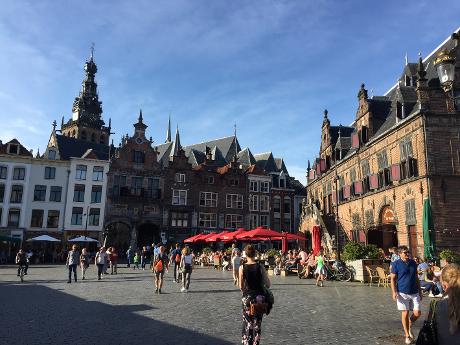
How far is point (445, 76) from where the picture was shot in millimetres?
22500

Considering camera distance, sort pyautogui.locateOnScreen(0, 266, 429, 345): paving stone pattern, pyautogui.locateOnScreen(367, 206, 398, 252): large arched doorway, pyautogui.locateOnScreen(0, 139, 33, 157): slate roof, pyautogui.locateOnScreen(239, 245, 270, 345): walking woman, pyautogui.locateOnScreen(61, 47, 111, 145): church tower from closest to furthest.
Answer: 1. pyautogui.locateOnScreen(239, 245, 270, 345): walking woman
2. pyautogui.locateOnScreen(0, 266, 429, 345): paving stone pattern
3. pyautogui.locateOnScreen(367, 206, 398, 252): large arched doorway
4. pyautogui.locateOnScreen(0, 139, 33, 157): slate roof
5. pyautogui.locateOnScreen(61, 47, 111, 145): church tower

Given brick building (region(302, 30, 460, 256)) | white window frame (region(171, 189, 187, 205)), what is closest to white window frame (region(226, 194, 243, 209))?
white window frame (region(171, 189, 187, 205))

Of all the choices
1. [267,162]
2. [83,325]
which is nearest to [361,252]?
[83,325]

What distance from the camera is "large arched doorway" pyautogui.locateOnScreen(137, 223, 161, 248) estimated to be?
152 feet

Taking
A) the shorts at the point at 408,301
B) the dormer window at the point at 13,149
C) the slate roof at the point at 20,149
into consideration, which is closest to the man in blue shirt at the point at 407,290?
the shorts at the point at 408,301

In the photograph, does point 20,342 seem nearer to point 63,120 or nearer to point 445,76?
point 445,76

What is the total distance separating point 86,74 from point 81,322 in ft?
261

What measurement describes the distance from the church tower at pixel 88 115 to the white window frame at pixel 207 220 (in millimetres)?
37468

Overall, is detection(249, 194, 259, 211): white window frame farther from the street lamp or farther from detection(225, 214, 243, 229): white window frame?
the street lamp

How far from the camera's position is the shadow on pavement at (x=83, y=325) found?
684 centimetres

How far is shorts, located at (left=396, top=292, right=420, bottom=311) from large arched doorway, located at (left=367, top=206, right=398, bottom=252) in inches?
752

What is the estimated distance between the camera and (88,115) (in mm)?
78438

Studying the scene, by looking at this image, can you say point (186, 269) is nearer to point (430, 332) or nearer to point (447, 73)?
point (430, 332)

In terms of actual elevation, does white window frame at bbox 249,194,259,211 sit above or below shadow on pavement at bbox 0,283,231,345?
above
